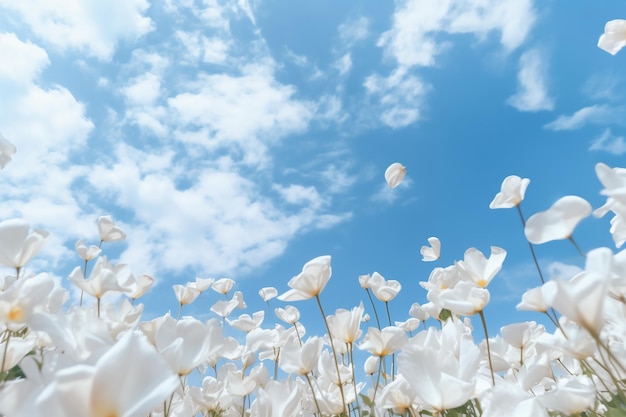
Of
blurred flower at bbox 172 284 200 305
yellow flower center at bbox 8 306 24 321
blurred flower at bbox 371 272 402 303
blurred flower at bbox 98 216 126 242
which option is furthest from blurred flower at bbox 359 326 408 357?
blurred flower at bbox 98 216 126 242

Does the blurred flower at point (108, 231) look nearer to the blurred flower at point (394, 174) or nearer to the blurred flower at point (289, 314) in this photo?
the blurred flower at point (289, 314)

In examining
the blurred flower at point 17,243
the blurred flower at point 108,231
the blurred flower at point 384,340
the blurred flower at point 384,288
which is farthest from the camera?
the blurred flower at point 108,231

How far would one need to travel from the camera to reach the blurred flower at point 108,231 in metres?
2.88

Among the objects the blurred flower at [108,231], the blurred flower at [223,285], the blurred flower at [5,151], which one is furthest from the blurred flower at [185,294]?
the blurred flower at [5,151]

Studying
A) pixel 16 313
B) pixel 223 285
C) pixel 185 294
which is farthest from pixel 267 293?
pixel 16 313

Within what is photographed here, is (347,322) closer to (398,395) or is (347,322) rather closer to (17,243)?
(398,395)

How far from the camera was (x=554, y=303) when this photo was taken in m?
0.79

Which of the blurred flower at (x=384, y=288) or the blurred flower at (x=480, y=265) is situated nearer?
the blurred flower at (x=480, y=265)

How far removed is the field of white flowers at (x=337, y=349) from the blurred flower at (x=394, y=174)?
886 millimetres

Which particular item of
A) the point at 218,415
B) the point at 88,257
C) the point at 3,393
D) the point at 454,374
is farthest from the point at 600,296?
the point at 88,257

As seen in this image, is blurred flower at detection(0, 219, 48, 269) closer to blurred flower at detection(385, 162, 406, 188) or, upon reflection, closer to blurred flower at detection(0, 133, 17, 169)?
blurred flower at detection(0, 133, 17, 169)

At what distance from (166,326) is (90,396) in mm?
604

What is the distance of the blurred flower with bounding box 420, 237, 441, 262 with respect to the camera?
3.22 meters

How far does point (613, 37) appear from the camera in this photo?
2.69 metres
